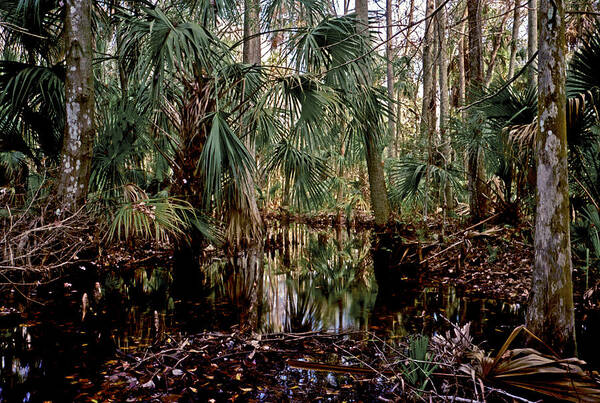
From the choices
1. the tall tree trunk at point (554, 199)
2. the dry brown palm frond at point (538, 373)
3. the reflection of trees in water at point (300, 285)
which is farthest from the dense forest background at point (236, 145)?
the dry brown palm frond at point (538, 373)

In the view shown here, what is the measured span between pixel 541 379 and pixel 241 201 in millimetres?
4366

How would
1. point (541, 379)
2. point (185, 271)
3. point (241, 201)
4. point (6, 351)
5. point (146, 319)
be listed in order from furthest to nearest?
1. point (185, 271)
2. point (241, 201)
3. point (146, 319)
4. point (6, 351)
5. point (541, 379)

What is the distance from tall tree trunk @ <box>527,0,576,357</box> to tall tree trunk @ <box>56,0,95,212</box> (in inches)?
205

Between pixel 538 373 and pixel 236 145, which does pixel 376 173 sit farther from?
pixel 538 373

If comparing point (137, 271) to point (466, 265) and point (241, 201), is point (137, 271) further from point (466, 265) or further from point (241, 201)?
point (466, 265)

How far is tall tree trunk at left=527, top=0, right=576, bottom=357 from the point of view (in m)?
2.81

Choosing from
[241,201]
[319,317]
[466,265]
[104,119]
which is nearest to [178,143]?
[104,119]

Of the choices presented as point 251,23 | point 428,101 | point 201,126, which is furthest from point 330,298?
point 251,23

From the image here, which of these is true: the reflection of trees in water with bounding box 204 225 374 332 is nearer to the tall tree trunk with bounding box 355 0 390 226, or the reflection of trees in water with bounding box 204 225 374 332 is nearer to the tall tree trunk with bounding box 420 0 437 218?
the tall tree trunk with bounding box 355 0 390 226

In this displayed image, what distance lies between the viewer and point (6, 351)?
3445 millimetres

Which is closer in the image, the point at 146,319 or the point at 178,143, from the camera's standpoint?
the point at 146,319

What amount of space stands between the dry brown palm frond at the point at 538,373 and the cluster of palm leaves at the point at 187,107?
3638 millimetres

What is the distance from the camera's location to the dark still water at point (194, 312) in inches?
127

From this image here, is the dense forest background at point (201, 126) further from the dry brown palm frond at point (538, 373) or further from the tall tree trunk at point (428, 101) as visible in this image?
the dry brown palm frond at point (538, 373)
